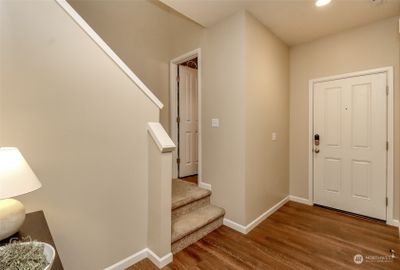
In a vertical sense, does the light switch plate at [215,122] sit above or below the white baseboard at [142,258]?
above

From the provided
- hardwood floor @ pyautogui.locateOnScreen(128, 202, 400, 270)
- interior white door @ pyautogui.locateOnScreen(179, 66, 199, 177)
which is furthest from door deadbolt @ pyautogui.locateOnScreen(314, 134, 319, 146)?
interior white door @ pyautogui.locateOnScreen(179, 66, 199, 177)

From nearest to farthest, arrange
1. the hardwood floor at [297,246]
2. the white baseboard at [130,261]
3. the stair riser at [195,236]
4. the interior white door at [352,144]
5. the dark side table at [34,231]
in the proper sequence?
the dark side table at [34,231], the white baseboard at [130,261], the hardwood floor at [297,246], the stair riser at [195,236], the interior white door at [352,144]

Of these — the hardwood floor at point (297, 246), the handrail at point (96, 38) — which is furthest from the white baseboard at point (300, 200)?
the handrail at point (96, 38)

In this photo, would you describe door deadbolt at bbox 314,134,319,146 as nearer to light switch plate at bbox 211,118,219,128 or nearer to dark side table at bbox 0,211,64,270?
light switch plate at bbox 211,118,219,128

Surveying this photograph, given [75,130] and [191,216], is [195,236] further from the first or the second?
[75,130]

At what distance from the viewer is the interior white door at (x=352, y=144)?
2.60 m

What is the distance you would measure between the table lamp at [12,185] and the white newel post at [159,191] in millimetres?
918

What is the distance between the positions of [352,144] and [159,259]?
294 cm

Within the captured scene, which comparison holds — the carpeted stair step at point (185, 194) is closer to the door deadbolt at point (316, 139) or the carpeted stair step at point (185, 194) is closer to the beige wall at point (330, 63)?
the beige wall at point (330, 63)

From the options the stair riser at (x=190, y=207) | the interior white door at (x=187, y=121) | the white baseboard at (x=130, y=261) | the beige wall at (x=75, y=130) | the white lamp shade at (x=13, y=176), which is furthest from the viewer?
the interior white door at (x=187, y=121)

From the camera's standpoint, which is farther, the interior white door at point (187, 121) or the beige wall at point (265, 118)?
the interior white door at point (187, 121)

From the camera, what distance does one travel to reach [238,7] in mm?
2258

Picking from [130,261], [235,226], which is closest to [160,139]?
[130,261]

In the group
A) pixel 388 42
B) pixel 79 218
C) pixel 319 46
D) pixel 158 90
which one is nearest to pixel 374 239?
pixel 388 42
